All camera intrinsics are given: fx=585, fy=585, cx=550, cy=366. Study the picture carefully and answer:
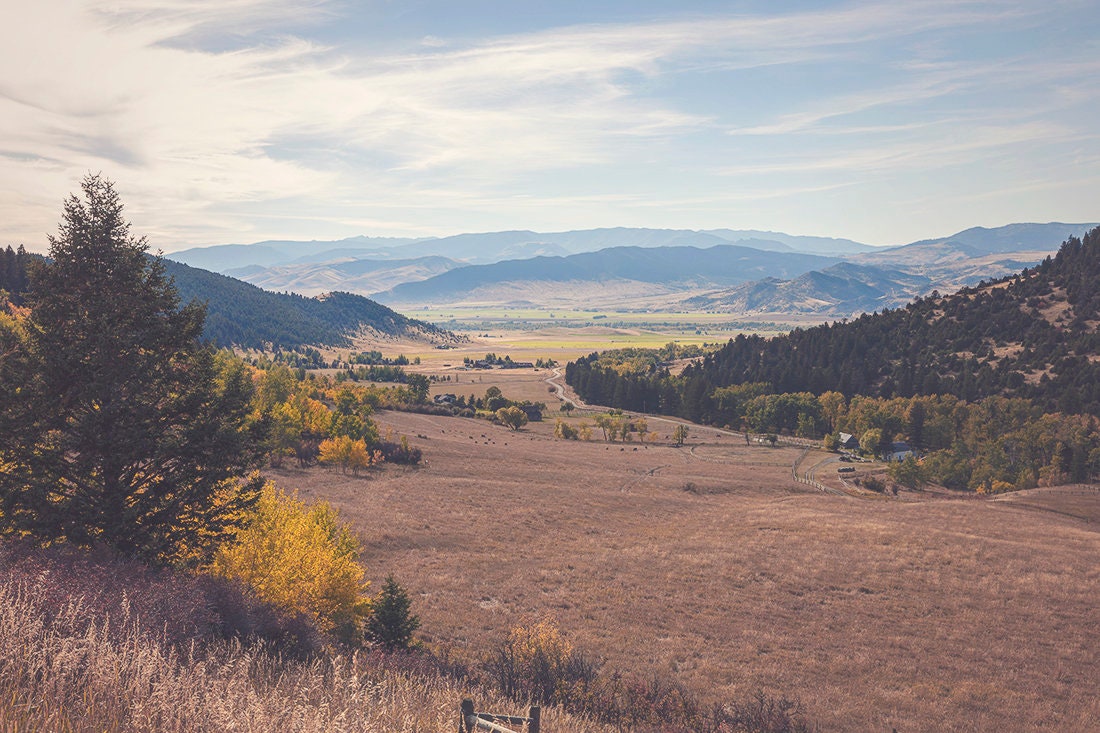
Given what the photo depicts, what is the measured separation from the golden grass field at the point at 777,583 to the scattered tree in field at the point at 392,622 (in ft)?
16.9

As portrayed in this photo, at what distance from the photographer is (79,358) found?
55.7 ft

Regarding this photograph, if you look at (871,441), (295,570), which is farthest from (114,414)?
(871,441)

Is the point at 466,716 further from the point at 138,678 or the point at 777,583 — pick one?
the point at 777,583

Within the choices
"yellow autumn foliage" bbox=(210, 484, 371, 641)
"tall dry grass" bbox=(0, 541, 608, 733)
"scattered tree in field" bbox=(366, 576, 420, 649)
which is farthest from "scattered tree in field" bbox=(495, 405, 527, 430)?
"tall dry grass" bbox=(0, 541, 608, 733)

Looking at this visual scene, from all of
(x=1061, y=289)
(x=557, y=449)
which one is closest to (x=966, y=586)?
(x=557, y=449)

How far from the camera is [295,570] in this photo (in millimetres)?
22844

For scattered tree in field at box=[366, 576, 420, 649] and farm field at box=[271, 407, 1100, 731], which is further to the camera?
farm field at box=[271, 407, 1100, 731]

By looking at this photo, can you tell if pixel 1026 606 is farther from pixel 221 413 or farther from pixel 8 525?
pixel 8 525

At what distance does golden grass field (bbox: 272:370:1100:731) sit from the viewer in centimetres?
2734

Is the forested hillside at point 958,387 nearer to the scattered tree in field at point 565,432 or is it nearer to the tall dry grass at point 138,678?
the scattered tree in field at point 565,432

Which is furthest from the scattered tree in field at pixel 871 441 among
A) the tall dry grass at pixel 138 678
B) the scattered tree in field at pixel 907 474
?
the tall dry grass at pixel 138 678

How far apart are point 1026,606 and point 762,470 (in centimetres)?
6045

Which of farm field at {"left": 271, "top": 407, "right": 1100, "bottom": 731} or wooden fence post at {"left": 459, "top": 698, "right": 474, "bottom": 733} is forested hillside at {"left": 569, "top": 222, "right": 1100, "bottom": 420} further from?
wooden fence post at {"left": 459, "top": 698, "right": 474, "bottom": 733}

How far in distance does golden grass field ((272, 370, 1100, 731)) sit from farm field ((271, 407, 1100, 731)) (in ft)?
0.54
